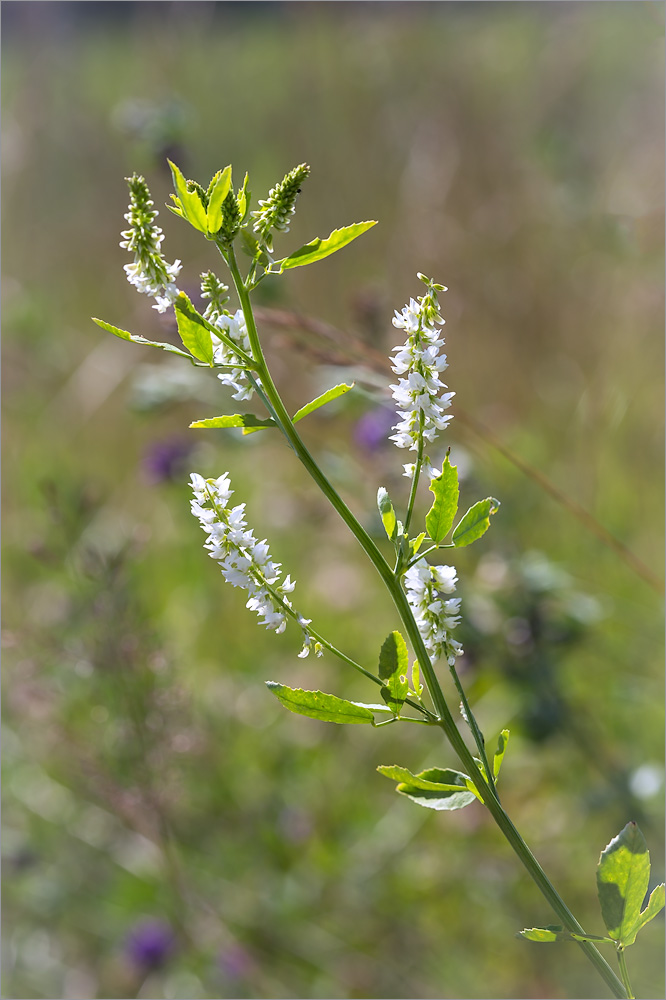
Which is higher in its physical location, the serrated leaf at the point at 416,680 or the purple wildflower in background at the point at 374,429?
the purple wildflower in background at the point at 374,429

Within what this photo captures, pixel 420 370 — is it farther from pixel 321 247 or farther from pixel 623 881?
pixel 623 881

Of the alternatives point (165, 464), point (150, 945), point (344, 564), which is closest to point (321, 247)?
point (165, 464)

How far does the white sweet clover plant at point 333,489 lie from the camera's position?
0.39 m

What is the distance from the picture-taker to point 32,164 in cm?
331

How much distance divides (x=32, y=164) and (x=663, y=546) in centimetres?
283

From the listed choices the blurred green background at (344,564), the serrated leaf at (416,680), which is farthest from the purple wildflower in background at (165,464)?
the serrated leaf at (416,680)

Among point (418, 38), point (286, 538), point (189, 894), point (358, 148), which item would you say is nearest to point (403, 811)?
point (189, 894)

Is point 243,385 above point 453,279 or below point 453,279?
below

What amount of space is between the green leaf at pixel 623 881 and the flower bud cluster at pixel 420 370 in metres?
0.24

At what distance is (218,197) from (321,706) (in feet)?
0.79

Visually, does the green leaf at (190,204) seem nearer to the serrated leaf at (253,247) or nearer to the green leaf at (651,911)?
the serrated leaf at (253,247)

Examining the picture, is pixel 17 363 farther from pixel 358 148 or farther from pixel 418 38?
pixel 418 38

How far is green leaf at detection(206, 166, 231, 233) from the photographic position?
1.24 feet

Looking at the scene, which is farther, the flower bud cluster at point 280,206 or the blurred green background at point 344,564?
the blurred green background at point 344,564
